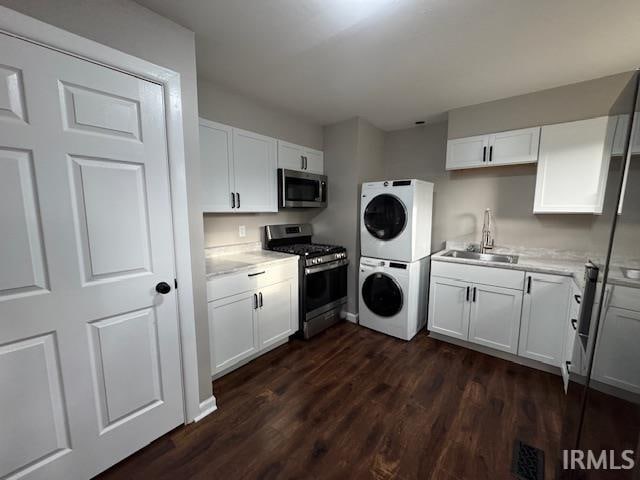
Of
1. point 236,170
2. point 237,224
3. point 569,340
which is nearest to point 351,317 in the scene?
point 237,224

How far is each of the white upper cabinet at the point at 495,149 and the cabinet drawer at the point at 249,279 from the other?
2097mm

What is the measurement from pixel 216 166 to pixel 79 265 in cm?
135

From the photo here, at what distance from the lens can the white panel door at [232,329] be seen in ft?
6.76

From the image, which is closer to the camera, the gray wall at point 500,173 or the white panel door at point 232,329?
the white panel door at point 232,329

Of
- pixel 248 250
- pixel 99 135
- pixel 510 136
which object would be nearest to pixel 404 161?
pixel 510 136

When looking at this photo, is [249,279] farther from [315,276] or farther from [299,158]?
[299,158]

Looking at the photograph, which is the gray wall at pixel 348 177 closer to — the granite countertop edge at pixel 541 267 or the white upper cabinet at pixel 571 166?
the granite countertop edge at pixel 541 267

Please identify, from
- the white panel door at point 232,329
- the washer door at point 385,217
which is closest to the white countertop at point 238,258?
the white panel door at point 232,329

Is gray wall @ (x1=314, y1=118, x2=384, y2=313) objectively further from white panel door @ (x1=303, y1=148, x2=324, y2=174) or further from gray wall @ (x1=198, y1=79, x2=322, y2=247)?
gray wall @ (x1=198, y1=79, x2=322, y2=247)

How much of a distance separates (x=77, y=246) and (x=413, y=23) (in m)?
2.17

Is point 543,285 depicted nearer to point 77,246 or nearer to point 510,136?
point 510,136

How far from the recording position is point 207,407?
1.84 metres

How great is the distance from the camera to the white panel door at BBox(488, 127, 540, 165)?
8.02 feet

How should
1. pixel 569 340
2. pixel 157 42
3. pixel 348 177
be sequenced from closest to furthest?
1. pixel 157 42
2. pixel 569 340
3. pixel 348 177
